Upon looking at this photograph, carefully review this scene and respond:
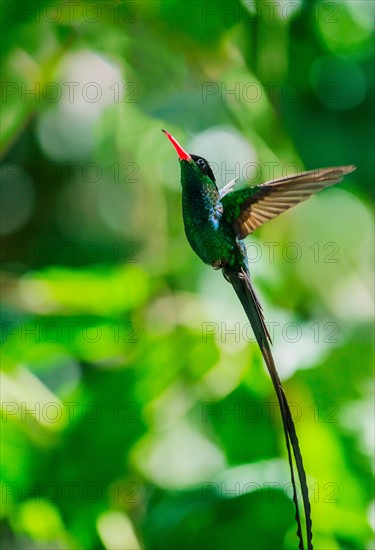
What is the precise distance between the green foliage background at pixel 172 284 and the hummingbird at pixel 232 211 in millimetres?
460

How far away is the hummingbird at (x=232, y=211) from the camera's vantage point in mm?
514

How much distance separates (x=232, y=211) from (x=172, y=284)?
565 millimetres

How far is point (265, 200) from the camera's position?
1.92 ft

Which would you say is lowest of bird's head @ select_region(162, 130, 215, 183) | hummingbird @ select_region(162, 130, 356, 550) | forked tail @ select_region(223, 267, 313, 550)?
forked tail @ select_region(223, 267, 313, 550)

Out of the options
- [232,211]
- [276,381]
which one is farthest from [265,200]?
[276,381]

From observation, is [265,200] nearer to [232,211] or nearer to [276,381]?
[232,211]

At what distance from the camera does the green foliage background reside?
1.04m

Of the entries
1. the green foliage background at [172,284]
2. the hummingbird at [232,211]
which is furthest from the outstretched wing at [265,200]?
the green foliage background at [172,284]

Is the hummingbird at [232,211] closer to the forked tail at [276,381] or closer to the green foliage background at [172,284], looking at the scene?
the forked tail at [276,381]

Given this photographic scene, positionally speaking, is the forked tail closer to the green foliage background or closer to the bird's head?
the bird's head

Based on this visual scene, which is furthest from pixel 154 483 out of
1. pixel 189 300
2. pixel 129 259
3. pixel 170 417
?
pixel 129 259

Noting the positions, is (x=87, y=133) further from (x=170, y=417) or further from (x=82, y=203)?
(x=170, y=417)

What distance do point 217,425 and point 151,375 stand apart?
0.13 meters

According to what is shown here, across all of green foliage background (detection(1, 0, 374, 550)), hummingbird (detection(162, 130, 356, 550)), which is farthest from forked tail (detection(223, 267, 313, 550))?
green foliage background (detection(1, 0, 374, 550))
